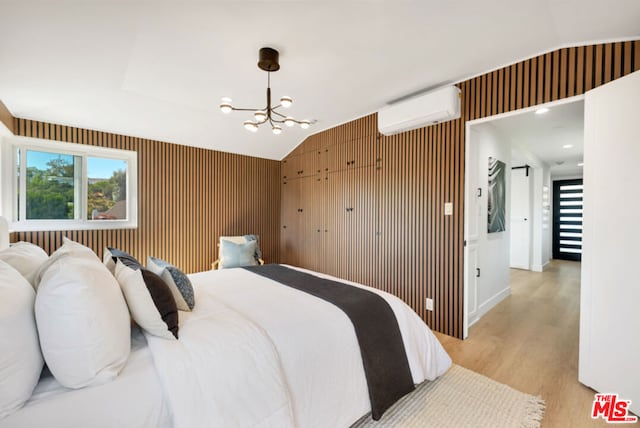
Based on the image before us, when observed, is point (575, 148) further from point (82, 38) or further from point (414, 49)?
point (82, 38)

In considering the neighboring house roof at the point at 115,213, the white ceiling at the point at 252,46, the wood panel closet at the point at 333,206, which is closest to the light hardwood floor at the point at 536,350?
the wood panel closet at the point at 333,206

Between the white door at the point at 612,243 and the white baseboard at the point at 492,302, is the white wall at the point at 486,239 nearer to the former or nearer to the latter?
the white baseboard at the point at 492,302

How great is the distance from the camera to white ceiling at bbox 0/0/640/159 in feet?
5.74

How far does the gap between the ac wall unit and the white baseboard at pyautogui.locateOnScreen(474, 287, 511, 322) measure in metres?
2.24

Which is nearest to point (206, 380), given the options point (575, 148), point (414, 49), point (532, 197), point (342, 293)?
point (342, 293)

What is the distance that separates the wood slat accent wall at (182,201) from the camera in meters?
3.34

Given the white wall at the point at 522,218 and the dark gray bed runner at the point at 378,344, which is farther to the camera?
the white wall at the point at 522,218

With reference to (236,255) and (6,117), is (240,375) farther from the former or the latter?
(6,117)

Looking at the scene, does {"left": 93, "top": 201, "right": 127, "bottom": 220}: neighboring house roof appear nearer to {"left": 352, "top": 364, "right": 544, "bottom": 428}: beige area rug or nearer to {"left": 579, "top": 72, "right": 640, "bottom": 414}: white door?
{"left": 352, "top": 364, "right": 544, "bottom": 428}: beige area rug

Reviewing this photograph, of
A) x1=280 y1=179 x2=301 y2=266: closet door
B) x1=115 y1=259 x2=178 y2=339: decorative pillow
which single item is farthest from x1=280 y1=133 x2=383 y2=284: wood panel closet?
x1=115 y1=259 x2=178 y2=339: decorative pillow

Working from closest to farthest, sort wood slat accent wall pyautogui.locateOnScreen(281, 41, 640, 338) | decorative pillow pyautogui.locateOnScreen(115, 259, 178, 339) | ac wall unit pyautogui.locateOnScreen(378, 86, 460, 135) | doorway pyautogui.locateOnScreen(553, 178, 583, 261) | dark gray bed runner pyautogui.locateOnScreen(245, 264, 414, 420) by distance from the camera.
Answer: decorative pillow pyautogui.locateOnScreen(115, 259, 178, 339), dark gray bed runner pyautogui.locateOnScreen(245, 264, 414, 420), wood slat accent wall pyautogui.locateOnScreen(281, 41, 640, 338), ac wall unit pyautogui.locateOnScreen(378, 86, 460, 135), doorway pyautogui.locateOnScreen(553, 178, 583, 261)

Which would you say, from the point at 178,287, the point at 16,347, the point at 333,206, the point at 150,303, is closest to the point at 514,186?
the point at 333,206

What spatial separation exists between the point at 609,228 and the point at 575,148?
3578 mm

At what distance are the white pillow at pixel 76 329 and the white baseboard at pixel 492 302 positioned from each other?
3.46 metres
